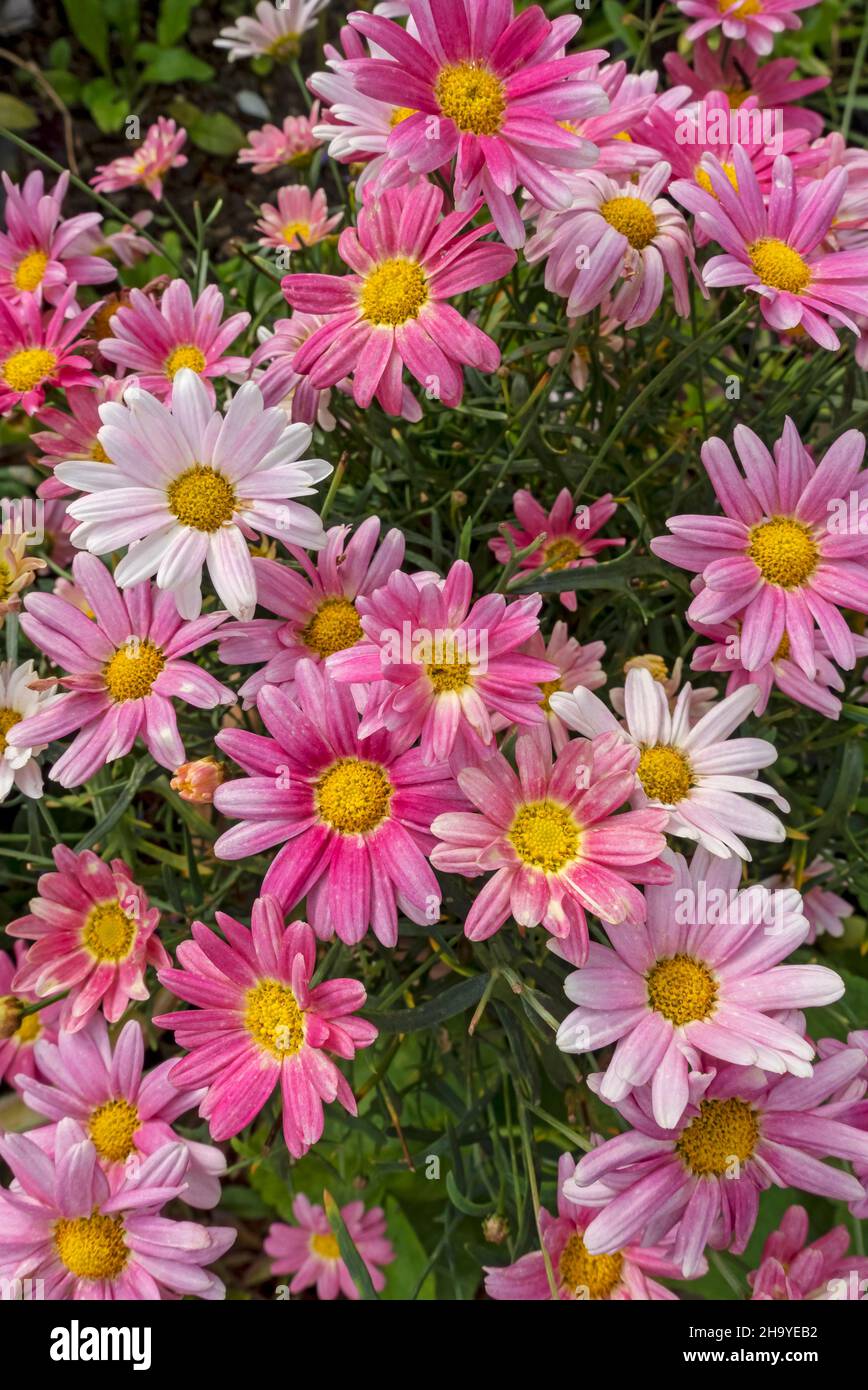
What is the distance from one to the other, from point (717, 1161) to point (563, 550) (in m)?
0.53

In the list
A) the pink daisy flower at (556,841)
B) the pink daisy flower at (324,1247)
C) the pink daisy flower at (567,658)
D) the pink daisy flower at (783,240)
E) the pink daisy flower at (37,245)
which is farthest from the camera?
Answer: the pink daisy flower at (324,1247)

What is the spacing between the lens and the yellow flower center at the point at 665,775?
0.81m

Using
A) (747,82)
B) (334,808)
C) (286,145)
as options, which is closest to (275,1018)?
(334,808)

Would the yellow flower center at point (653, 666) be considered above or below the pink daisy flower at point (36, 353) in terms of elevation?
below

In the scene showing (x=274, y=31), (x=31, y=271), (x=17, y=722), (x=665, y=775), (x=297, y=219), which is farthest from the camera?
(x=274, y=31)

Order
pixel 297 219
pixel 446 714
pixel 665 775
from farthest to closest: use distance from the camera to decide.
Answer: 1. pixel 297 219
2. pixel 665 775
3. pixel 446 714

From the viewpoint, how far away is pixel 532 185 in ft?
2.48

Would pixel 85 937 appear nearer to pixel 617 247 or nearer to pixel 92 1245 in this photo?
pixel 92 1245

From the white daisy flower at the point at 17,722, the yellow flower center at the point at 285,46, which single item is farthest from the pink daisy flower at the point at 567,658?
the yellow flower center at the point at 285,46

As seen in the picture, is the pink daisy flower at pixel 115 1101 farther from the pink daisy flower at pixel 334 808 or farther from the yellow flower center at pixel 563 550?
the yellow flower center at pixel 563 550

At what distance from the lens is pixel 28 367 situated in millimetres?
966

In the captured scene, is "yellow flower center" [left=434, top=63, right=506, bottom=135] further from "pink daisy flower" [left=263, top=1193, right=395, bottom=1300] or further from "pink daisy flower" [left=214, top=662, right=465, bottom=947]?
"pink daisy flower" [left=263, top=1193, right=395, bottom=1300]

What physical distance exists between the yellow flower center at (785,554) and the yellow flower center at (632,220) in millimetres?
265
